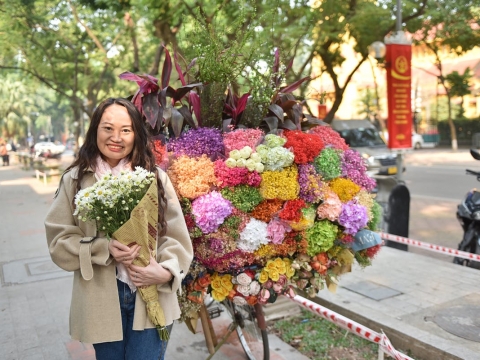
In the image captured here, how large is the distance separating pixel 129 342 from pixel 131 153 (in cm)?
87

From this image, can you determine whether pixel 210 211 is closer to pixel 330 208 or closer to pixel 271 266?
pixel 271 266

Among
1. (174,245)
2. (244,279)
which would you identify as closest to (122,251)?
(174,245)

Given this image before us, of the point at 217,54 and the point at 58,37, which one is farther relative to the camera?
the point at 58,37

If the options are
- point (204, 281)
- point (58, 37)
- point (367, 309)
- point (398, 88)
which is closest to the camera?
point (204, 281)

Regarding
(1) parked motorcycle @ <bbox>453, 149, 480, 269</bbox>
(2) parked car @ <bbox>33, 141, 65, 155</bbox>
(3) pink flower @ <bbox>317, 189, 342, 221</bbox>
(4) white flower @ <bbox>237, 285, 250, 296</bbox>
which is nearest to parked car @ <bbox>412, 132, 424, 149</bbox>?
(2) parked car @ <bbox>33, 141, 65, 155</bbox>

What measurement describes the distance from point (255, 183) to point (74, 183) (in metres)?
0.95

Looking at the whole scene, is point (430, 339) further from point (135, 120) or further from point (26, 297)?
point (26, 297)

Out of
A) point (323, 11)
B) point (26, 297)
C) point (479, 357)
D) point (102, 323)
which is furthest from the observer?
point (323, 11)

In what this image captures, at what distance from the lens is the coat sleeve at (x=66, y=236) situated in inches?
78.3

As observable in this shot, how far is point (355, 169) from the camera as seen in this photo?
286cm

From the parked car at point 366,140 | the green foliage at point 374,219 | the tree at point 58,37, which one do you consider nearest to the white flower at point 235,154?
the green foliage at point 374,219

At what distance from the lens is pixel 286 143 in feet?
8.91

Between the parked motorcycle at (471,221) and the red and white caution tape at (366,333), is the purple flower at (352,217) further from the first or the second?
the parked motorcycle at (471,221)

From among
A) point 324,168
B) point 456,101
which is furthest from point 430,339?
point 456,101
